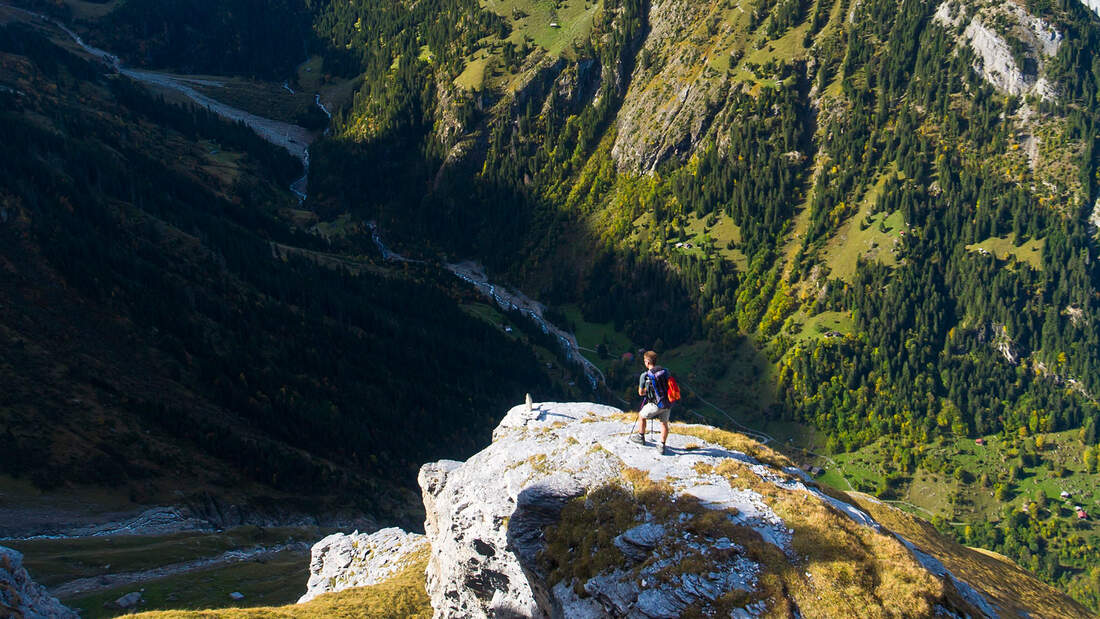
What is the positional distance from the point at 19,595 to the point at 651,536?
105 feet

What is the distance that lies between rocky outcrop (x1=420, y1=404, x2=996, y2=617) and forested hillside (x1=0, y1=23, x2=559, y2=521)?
4702 cm

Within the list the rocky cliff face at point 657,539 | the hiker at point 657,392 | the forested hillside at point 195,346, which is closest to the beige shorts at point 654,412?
the hiker at point 657,392

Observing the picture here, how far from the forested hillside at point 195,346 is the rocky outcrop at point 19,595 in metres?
28.0

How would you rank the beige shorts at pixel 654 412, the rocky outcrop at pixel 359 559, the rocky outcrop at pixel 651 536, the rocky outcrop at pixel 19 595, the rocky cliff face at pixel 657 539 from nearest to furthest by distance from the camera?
the rocky cliff face at pixel 657 539, the rocky outcrop at pixel 651 536, the beige shorts at pixel 654 412, the rocky outcrop at pixel 19 595, the rocky outcrop at pixel 359 559

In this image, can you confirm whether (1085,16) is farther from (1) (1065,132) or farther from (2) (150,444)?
(2) (150,444)

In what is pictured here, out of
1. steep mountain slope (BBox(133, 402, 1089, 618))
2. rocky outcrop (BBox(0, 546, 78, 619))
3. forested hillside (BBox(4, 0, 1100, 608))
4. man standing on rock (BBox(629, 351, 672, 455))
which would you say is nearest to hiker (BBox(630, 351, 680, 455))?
man standing on rock (BBox(629, 351, 672, 455))

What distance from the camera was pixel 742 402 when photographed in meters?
172

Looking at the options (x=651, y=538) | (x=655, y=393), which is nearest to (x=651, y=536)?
(x=651, y=538)

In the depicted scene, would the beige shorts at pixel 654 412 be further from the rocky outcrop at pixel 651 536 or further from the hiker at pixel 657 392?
the rocky outcrop at pixel 651 536

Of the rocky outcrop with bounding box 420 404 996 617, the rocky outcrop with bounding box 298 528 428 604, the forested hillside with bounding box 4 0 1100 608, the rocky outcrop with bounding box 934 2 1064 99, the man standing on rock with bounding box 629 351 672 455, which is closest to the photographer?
the rocky outcrop with bounding box 420 404 996 617

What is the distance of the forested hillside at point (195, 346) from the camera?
72.2 meters

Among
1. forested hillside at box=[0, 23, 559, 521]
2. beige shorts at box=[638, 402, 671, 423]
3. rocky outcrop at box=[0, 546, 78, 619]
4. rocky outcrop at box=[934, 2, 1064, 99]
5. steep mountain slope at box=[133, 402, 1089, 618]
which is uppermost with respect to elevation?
rocky outcrop at box=[934, 2, 1064, 99]

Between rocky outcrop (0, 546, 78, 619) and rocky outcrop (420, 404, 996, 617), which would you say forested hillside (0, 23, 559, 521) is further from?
rocky outcrop (420, 404, 996, 617)

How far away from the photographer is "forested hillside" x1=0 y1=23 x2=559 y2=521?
72250mm
